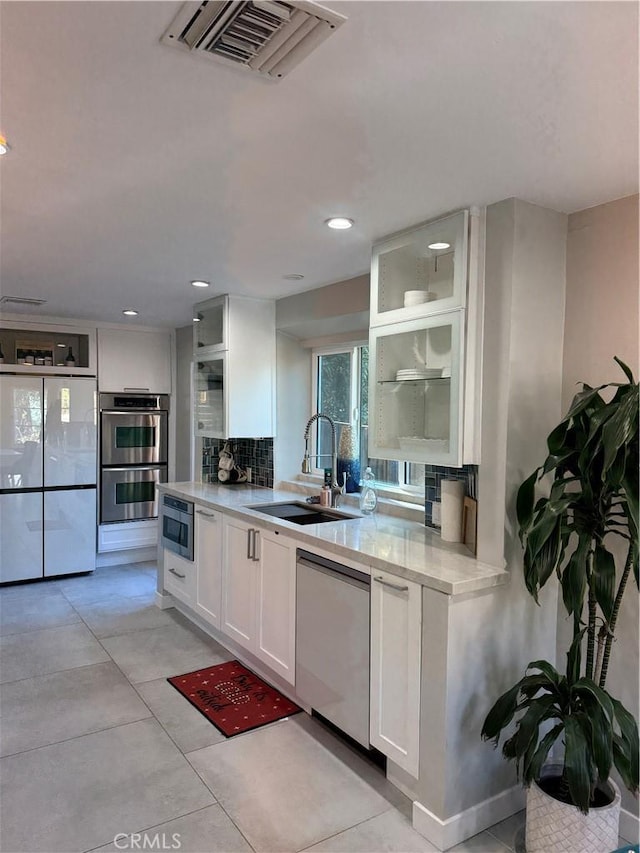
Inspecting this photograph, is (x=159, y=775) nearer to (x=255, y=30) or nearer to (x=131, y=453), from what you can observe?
(x=255, y=30)

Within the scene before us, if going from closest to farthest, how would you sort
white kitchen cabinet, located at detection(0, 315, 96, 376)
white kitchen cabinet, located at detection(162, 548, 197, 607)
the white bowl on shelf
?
1. the white bowl on shelf
2. white kitchen cabinet, located at detection(162, 548, 197, 607)
3. white kitchen cabinet, located at detection(0, 315, 96, 376)

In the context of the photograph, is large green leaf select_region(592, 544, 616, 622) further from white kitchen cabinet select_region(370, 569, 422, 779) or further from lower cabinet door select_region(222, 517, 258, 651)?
lower cabinet door select_region(222, 517, 258, 651)

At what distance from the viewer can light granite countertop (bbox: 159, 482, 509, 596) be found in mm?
2113

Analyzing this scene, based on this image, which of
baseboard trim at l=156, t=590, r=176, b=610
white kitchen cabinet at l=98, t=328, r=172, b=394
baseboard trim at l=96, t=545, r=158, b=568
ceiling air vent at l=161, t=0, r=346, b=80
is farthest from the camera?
baseboard trim at l=96, t=545, r=158, b=568

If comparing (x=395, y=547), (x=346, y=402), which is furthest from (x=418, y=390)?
(x=346, y=402)

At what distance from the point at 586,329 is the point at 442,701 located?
1505 mm

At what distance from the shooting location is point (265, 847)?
2.04 m

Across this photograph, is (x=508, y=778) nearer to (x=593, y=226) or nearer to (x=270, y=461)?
(x=593, y=226)

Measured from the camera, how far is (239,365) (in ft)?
13.6

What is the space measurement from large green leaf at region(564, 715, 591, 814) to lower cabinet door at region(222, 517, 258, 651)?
73.2 inches

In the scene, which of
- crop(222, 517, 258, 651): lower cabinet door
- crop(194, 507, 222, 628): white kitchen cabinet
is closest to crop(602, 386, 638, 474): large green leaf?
crop(222, 517, 258, 651): lower cabinet door

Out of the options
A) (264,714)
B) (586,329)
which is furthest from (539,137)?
(264,714)

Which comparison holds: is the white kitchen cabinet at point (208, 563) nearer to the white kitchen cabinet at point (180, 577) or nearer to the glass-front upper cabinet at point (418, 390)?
the white kitchen cabinet at point (180, 577)

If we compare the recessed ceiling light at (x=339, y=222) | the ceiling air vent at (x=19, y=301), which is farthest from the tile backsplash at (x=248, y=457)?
the recessed ceiling light at (x=339, y=222)
